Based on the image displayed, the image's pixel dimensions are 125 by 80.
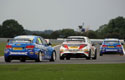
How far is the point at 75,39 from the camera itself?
27484mm

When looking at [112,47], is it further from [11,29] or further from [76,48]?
[11,29]

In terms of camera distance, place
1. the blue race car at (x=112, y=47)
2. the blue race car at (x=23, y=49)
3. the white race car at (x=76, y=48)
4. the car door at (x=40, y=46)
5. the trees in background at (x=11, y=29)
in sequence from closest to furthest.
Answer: the blue race car at (x=23, y=49) → the car door at (x=40, y=46) → the white race car at (x=76, y=48) → the blue race car at (x=112, y=47) → the trees in background at (x=11, y=29)

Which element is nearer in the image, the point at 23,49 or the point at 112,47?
the point at 23,49

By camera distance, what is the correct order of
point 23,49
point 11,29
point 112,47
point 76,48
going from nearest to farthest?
point 23,49, point 76,48, point 112,47, point 11,29

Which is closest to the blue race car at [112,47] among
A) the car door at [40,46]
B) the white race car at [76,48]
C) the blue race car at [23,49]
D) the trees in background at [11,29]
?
the white race car at [76,48]

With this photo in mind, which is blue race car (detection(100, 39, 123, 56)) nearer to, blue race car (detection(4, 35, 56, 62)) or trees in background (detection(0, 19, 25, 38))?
blue race car (detection(4, 35, 56, 62))

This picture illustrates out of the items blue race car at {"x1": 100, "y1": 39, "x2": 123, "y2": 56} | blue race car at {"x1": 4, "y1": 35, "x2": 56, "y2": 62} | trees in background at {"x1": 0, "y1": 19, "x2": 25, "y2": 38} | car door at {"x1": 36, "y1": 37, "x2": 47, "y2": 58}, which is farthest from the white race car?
trees in background at {"x1": 0, "y1": 19, "x2": 25, "y2": 38}

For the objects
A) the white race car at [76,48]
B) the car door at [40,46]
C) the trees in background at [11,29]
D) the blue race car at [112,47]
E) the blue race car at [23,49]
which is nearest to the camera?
the blue race car at [23,49]

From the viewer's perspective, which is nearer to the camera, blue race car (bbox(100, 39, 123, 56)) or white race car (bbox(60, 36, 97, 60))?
white race car (bbox(60, 36, 97, 60))

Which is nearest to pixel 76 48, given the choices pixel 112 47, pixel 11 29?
pixel 112 47

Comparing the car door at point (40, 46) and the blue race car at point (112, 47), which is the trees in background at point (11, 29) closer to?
the blue race car at point (112, 47)

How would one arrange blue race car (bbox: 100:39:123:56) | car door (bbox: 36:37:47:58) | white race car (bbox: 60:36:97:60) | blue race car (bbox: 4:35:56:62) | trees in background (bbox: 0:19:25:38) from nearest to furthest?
blue race car (bbox: 4:35:56:62) → car door (bbox: 36:37:47:58) → white race car (bbox: 60:36:97:60) → blue race car (bbox: 100:39:123:56) → trees in background (bbox: 0:19:25:38)

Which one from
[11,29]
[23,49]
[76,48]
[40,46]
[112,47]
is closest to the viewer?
[23,49]

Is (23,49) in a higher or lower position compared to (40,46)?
lower
